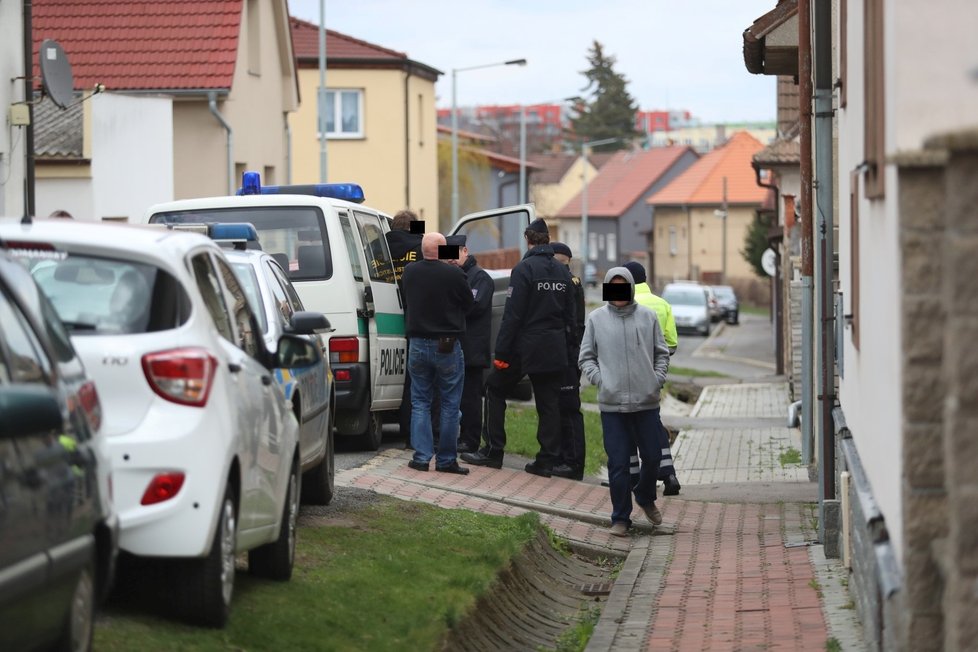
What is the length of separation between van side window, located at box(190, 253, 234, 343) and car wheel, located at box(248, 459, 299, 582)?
1.03 metres

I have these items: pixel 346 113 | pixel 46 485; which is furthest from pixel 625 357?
pixel 346 113

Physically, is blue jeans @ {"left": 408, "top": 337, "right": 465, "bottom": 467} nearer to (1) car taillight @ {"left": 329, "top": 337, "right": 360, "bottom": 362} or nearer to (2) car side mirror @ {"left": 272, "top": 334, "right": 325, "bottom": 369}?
(1) car taillight @ {"left": 329, "top": 337, "right": 360, "bottom": 362}

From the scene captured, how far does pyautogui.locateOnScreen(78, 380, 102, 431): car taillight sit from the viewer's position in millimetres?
5477

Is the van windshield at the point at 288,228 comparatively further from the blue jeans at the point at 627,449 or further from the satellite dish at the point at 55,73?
the satellite dish at the point at 55,73

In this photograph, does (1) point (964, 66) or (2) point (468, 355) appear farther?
(2) point (468, 355)

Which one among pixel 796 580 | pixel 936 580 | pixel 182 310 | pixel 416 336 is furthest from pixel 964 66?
pixel 416 336

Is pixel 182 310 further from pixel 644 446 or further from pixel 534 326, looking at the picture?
pixel 534 326

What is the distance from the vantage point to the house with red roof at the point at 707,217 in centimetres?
9481

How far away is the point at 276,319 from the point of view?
1004 cm

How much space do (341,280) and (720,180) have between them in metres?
86.7

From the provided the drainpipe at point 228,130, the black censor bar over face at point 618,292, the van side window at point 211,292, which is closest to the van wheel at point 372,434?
the black censor bar over face at point 618,292

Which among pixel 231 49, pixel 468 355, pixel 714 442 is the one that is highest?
pixel 231 49

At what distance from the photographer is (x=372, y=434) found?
44.4ft

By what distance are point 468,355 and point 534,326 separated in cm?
61
